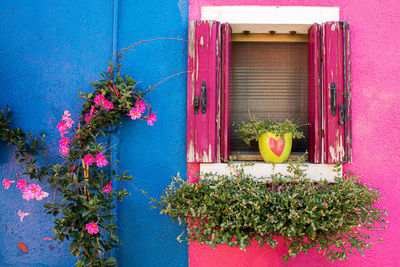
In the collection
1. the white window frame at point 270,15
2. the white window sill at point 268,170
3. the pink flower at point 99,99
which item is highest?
the white window frame at point 270,15

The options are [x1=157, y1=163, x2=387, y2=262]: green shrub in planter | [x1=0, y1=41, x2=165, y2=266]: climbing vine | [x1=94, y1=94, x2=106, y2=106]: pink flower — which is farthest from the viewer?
[x1=94, y1=94, x2=106, y2=106]: pink flower

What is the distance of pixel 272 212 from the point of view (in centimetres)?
205

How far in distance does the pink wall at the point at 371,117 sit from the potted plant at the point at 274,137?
0.53m

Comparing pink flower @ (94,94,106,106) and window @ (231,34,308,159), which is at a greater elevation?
window @ (231,34,308,159)

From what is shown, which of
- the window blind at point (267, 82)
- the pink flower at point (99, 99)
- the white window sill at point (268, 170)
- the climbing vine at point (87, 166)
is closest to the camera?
the climbing vine at point (87, 166)

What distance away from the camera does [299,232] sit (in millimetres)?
1955

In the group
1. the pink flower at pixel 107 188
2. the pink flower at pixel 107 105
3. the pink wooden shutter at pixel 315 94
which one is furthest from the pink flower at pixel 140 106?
the pink wooden shutter at pixel 315 94

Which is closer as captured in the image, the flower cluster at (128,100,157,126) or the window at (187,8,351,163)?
the flower cluster at (128,100,157,126)

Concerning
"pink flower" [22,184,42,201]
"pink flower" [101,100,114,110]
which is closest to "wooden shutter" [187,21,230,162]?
"pink flower" [101,100,114,110]

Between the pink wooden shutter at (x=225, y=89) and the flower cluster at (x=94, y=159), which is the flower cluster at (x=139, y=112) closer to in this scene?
the flower cluster at (x=94, y=159)

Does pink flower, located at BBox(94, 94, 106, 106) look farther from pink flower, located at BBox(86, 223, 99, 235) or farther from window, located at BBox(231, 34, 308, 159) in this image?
window, located at BBox(231, 34, 308, 159)

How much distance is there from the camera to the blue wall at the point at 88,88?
2.46 metres

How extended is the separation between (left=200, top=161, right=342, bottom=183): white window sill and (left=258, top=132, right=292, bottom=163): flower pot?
2.7 inches

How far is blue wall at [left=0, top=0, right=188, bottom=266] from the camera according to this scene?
2.46m
